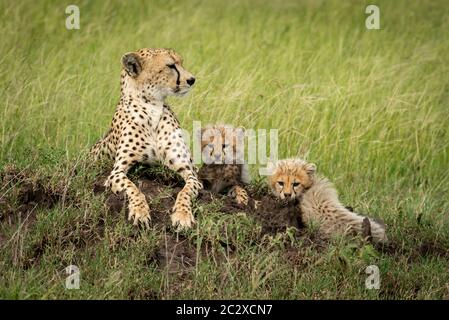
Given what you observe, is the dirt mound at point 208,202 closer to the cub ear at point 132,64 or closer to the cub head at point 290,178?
the cub head at point 290,178

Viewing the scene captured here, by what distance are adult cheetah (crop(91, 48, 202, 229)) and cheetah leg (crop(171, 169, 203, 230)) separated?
0.02 m

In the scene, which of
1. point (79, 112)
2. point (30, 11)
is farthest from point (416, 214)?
point (30, 11)

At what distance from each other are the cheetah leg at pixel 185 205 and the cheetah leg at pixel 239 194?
1.00 feet

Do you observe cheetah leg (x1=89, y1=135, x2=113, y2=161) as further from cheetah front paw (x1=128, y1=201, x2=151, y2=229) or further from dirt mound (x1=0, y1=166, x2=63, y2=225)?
cheetah front paw (x1=128, y1=201, x2=151, y2=229)

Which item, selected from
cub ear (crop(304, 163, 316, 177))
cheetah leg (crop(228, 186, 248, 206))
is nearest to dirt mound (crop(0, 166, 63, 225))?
cheetah leg (crop(228, 186, 248, 206))

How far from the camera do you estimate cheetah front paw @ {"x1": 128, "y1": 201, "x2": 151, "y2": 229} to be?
21.0 ft

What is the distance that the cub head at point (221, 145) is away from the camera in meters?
7.43
